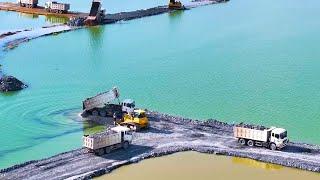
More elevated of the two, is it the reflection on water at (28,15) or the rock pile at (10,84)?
the reflection on water at (28,15)

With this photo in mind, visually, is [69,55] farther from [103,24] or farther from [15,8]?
[15,8]

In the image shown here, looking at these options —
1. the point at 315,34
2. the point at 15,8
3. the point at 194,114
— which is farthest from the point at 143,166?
the point at 15,8

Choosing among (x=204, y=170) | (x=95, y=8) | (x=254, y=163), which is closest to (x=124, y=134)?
(x=204, y=170)

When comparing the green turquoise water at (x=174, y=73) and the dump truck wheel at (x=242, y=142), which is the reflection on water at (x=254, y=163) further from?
the green turquoise water at (x=174, y=73)

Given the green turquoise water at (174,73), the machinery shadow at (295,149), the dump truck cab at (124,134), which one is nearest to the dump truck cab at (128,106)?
the green turquoise water at (174,73)

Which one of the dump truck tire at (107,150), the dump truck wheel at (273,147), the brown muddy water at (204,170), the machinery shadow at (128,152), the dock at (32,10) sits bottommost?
the brown muddy water at (204,170)

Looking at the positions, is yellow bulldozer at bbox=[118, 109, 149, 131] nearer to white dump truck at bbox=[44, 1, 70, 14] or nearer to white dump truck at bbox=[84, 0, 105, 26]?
white dump truck at bbox=[84, 0, 105, 26]
